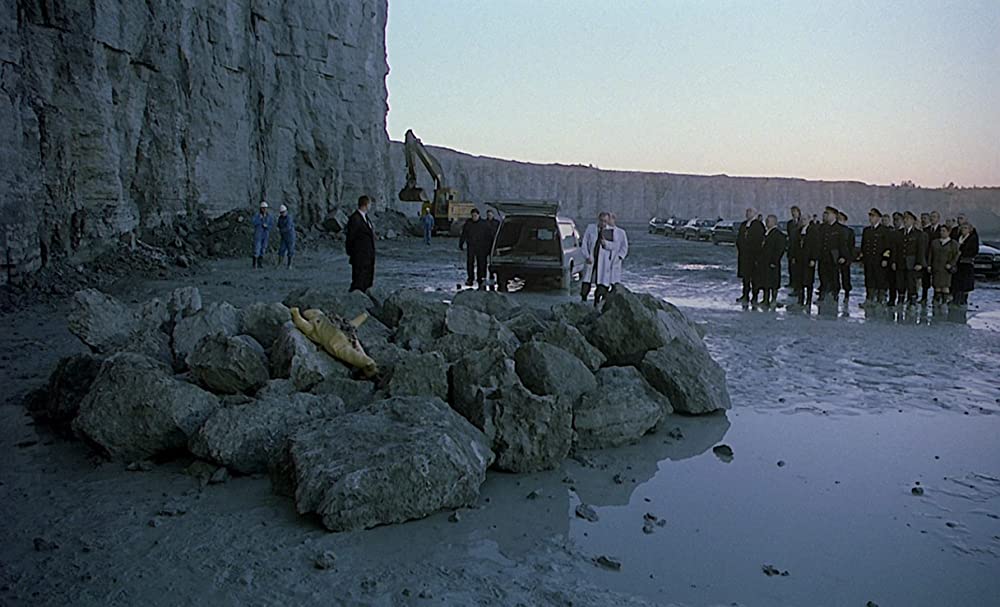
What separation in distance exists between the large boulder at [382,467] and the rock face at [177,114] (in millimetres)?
9313

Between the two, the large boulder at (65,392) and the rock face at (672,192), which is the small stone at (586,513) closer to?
the large boulder at (65,392)

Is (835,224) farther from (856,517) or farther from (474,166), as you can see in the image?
(474,166)

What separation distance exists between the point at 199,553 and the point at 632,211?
4089 inches

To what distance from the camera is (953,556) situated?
428 cm

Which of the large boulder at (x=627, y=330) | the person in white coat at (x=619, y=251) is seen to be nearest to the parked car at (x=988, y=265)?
the person in white coat at (x=619, y=251)

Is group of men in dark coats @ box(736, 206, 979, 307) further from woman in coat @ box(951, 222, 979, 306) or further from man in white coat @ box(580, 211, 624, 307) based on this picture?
man in white coat @ box(580, 211, 624, 307)

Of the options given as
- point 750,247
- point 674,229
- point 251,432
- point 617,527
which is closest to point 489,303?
point 251,432

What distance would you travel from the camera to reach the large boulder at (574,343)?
729 cm

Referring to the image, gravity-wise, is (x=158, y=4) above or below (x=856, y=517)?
above

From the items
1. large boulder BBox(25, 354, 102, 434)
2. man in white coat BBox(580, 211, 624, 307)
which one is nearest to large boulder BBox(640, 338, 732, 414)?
large boulder BBox(25, 354, 102, 434)

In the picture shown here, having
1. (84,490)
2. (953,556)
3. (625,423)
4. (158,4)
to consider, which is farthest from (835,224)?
(158,4)

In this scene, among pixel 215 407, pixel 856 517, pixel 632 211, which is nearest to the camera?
pixel 856 517

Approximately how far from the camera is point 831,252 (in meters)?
14.9

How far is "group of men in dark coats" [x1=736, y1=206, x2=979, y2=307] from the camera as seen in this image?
14.7 metres
